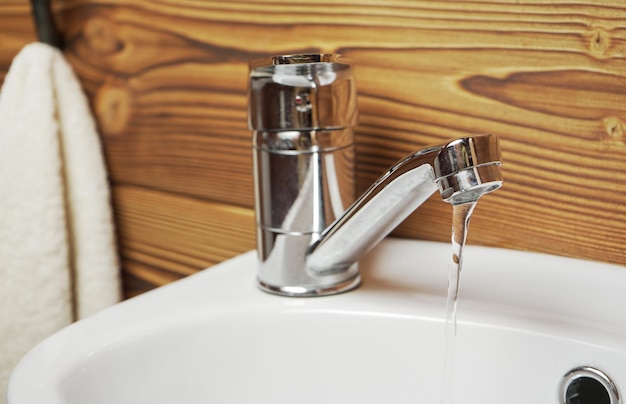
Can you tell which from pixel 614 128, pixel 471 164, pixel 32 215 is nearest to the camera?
pixel 471 164

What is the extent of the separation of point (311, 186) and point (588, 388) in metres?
0.20

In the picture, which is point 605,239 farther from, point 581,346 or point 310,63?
point 310,63

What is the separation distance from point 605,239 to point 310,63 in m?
0.22

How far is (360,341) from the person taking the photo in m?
0.45

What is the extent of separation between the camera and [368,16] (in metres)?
0.54

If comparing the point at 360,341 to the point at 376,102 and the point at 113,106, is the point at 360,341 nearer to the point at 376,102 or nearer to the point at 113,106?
the point at 376,102

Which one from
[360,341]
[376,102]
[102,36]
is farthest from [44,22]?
[360,341]

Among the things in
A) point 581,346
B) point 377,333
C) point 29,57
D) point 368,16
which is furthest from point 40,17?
point 581,346

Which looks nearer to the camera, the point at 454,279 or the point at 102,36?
the point at 454,279

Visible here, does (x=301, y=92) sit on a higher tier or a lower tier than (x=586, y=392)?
higher

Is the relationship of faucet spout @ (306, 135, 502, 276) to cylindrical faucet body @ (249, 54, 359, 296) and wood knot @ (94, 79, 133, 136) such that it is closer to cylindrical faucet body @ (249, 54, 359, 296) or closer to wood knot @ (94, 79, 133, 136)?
cylindrical faucet body @ (249, 54, 359, 296)

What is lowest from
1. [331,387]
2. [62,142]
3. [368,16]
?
[331,387]

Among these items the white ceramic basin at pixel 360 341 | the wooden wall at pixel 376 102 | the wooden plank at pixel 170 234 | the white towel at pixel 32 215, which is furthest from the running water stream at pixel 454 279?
the white towel at pixel 32 215

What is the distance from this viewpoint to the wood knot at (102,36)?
0.71 m
